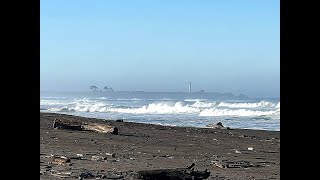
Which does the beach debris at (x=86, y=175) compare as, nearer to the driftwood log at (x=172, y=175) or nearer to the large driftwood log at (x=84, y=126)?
the driftwood log at (x=172, y=175)

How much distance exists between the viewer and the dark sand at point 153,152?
25.9ft

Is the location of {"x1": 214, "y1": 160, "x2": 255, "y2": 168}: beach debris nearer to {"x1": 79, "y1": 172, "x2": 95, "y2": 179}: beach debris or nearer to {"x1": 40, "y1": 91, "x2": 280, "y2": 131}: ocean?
{"x1": 79, "y1": 172, "x2": 95, "y2": 179}: beach debris

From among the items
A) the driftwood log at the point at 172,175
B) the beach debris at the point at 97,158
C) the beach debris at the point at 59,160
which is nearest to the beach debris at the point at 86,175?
the driftwood log at the point at 172,175

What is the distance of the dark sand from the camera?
310 inches

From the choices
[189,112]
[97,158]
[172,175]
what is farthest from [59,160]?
[189,112]

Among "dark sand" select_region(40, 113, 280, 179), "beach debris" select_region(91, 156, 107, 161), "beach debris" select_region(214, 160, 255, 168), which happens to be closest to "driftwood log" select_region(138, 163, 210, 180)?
"dark sand" select_region(40, 113, 280, 179)

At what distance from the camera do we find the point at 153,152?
10.8 meters

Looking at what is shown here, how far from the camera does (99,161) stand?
873 centimetres

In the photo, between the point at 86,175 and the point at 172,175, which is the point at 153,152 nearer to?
the point at 86,175
